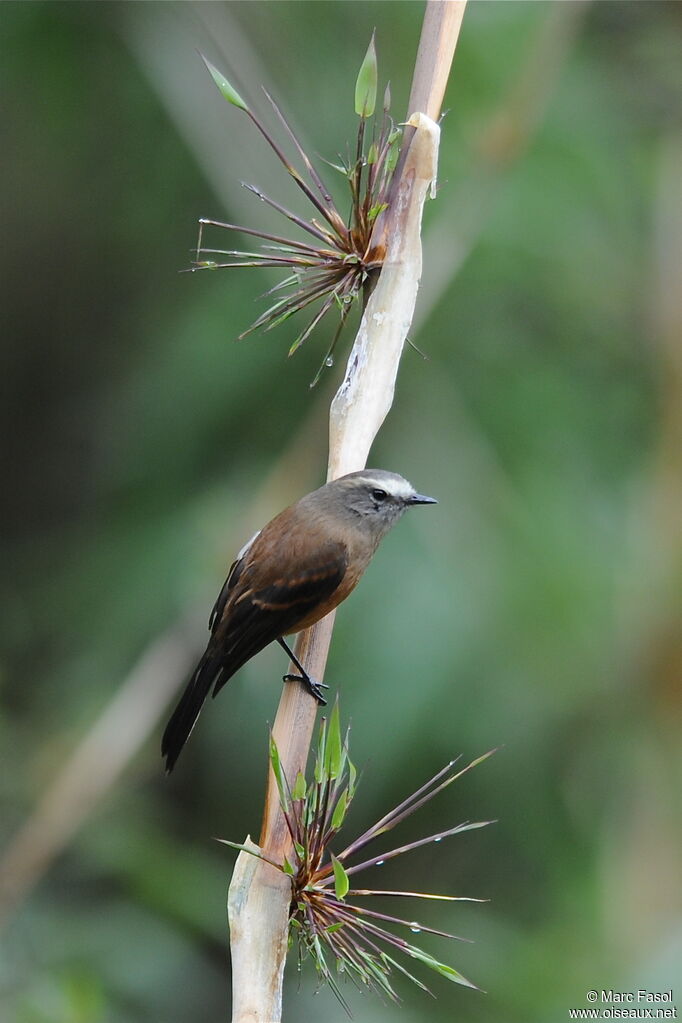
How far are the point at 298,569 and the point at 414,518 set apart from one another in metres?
2.10

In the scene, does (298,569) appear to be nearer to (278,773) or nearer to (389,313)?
(389,313)

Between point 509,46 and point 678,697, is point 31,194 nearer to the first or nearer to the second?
point 509,46

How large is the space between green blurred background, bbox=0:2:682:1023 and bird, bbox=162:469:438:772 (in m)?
0.86

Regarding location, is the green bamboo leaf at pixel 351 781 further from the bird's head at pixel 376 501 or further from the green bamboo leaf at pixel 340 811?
the bird's head at pixel 376 501

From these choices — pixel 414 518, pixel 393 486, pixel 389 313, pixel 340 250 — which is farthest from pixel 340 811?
pixel 414 518

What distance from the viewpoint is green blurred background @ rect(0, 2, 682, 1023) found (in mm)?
4590

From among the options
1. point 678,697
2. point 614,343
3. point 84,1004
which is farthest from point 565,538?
point 84,1004

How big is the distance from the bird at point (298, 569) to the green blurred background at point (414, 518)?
0.86 m

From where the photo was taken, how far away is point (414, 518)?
212 inches

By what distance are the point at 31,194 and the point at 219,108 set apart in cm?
199

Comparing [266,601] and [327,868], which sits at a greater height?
[266,601]

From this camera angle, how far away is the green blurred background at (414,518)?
4.59 metres

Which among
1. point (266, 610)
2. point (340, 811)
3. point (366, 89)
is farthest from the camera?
point (266, 610)

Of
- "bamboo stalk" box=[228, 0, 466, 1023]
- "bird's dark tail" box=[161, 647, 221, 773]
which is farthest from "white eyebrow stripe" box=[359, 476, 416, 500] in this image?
"bamboo stalk" box=[228, 0, 466, 1023]
